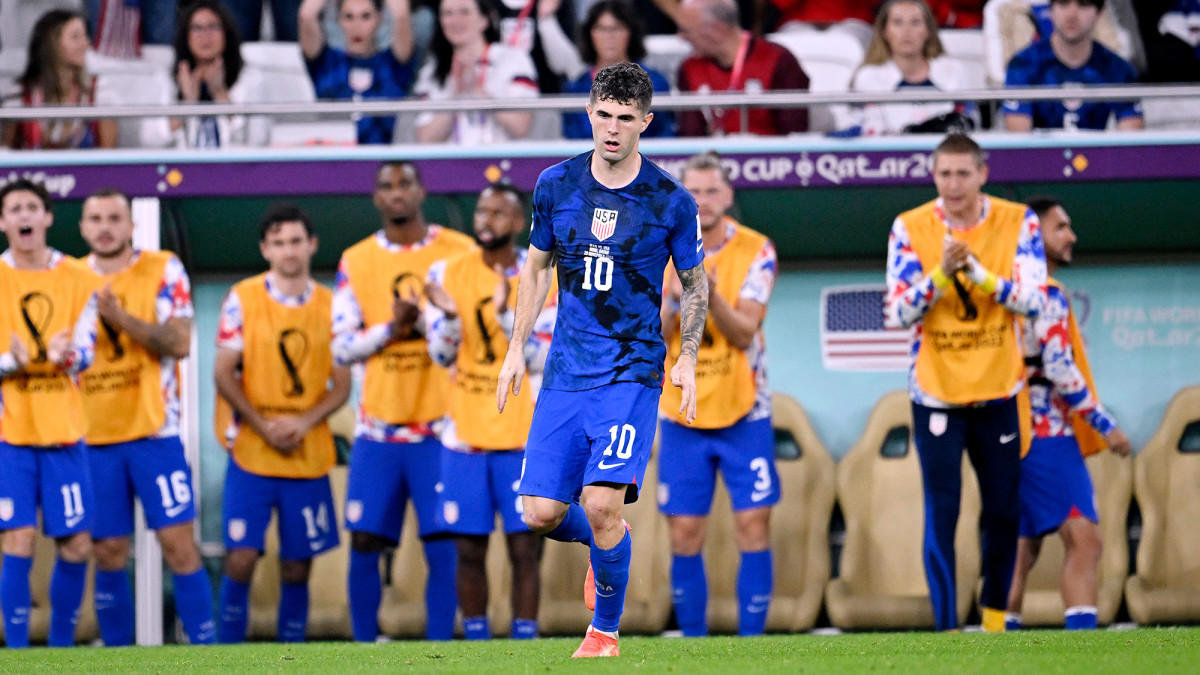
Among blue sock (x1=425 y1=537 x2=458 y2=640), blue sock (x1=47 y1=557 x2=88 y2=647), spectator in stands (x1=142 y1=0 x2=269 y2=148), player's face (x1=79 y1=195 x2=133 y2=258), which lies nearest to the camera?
blue sock (x1=47 y1=557 x2=88 y2=647)

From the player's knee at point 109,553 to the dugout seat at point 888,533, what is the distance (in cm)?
390

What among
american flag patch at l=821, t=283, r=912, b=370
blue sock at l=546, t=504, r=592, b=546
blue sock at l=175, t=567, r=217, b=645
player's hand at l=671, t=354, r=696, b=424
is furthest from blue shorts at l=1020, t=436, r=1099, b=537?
blue sock at l=175, t=567, r=217, b=645

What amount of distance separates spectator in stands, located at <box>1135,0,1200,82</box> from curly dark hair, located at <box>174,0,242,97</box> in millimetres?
5764

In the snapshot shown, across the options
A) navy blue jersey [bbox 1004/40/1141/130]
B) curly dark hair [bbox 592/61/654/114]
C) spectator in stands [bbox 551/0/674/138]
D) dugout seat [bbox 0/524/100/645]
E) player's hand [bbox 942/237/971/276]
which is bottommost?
dugout seat [bbox 0/524/100/645]

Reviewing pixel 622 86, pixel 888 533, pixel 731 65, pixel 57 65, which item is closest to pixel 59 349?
pixel 57 65

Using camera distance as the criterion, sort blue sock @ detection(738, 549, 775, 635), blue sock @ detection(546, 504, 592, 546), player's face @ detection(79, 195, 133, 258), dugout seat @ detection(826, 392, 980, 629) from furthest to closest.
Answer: dugout seat @ detection(826, 392, 980, 629) → player's face @ detection(79, 195, 133, 258) → blue sock @ detection(738, 549, 775, 635) → blue sock @ detection(546, 504, 592, 546)

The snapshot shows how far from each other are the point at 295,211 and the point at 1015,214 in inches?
145

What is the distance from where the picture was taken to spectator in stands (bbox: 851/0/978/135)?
319 inches

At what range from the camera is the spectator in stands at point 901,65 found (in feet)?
26.6

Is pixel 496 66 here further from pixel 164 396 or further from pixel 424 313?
pixel 164 396

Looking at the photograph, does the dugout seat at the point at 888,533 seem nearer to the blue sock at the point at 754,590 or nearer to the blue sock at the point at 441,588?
the blue sock at the point at 754,590

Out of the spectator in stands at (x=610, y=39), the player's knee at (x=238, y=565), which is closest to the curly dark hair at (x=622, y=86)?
the player's knee at (x=238, y=565)

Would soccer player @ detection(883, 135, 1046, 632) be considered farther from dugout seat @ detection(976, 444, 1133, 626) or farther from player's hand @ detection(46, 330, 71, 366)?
player's hand @ detection(46, 330, 71, 366)

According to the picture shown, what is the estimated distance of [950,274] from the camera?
602 cm
